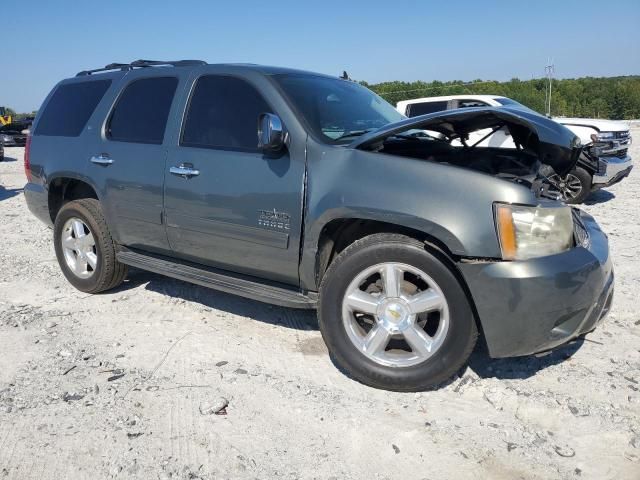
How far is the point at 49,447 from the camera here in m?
2.54

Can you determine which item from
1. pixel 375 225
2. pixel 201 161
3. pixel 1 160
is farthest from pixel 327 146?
pixel 1 160

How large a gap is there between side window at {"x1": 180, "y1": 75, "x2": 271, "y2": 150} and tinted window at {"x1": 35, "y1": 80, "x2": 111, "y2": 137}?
1.22 metres

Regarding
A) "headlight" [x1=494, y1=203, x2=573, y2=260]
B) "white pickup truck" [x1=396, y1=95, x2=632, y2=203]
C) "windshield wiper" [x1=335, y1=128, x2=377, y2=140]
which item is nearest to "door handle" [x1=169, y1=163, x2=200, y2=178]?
"windshield wiper" [x1=335, y1=128, x2=377, y2=140]

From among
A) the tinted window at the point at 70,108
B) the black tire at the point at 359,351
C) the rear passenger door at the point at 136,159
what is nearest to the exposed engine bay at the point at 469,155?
the black tire at the point at 359,351

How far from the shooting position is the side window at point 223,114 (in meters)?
3.49

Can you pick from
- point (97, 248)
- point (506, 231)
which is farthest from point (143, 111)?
point (506, 231)

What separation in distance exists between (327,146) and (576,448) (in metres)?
2.03

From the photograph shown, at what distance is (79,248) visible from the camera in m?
4.62

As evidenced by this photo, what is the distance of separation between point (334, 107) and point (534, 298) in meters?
1.91

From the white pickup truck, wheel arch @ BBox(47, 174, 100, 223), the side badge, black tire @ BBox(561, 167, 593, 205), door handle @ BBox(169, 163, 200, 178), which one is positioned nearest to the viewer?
the side badge

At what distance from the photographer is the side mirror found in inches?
122

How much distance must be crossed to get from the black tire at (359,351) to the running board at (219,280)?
0.24 meters

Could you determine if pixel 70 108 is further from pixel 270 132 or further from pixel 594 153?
pixel 594 153

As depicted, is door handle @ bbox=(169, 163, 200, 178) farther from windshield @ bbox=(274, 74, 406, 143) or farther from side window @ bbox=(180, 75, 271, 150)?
windshield @ bbox=(274, 74, 406, 143)
